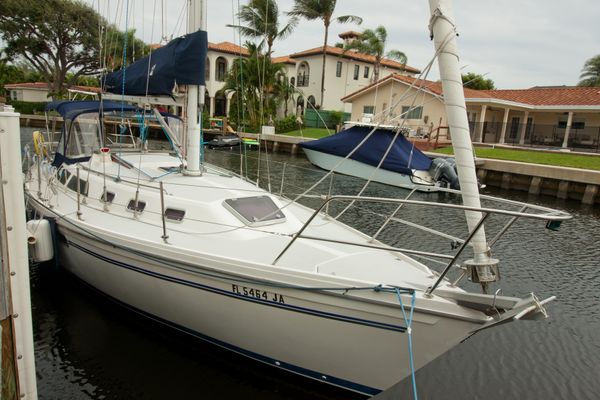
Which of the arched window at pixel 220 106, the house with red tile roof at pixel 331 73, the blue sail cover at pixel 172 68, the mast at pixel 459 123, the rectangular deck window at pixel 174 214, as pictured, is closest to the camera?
the mast at pixel 459 123

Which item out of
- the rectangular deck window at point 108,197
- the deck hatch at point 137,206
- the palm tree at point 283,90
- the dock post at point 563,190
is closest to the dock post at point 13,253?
the deck hatch at point 137,206

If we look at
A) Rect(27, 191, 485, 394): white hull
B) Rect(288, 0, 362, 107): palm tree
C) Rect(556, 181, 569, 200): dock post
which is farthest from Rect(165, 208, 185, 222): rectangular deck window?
Rect(288, 0, 362, 107): palm tree

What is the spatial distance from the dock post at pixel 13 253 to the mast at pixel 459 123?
11.1 feet

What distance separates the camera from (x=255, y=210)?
594cm

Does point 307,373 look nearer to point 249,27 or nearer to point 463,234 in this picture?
point 463,234

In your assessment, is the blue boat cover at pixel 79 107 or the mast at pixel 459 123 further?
the blue boat cover at pixel 79 107

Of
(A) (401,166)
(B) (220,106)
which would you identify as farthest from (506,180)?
(B) (220,106)

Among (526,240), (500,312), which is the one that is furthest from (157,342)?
(526,240)

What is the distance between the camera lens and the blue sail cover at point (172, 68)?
20.3ft

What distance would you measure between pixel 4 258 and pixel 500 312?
3824 mm

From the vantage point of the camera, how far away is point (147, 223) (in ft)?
19.6

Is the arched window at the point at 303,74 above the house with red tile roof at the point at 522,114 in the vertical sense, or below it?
above

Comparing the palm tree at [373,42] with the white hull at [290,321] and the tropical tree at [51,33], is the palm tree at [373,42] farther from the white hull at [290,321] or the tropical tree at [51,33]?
the white hull at [290,321]

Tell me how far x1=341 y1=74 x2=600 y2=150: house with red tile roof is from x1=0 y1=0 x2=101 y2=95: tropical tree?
2767 centimetres
